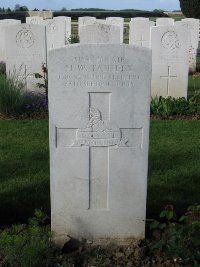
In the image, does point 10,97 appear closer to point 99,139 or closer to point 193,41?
point 99,139

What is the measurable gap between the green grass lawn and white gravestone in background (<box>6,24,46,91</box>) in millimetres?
1594

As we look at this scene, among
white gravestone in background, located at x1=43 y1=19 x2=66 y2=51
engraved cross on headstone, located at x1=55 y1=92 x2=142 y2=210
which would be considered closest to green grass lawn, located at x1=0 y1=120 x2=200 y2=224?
engraved cross on headstone, located at x1=55 y1=92 x2=142 y2=210

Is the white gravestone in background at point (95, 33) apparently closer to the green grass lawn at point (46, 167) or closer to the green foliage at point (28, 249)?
the green grass lawn at point (46, 167)

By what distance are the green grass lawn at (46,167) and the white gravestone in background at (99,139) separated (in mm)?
688

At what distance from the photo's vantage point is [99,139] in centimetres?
383

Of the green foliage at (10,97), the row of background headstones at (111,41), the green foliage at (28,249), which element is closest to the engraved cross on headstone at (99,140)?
the green foliage at (28,249)

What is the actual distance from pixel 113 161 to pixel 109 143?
0.15 m

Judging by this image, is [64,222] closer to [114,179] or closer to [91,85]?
[114,179]

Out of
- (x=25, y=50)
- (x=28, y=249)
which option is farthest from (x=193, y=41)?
(x=28, y=249)

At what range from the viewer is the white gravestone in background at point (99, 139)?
12.1 ft

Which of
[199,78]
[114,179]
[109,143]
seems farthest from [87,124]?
[199,78]

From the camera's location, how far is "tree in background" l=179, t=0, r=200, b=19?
25891 mm

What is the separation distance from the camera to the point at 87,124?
12.4 ft

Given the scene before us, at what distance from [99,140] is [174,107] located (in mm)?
5251
